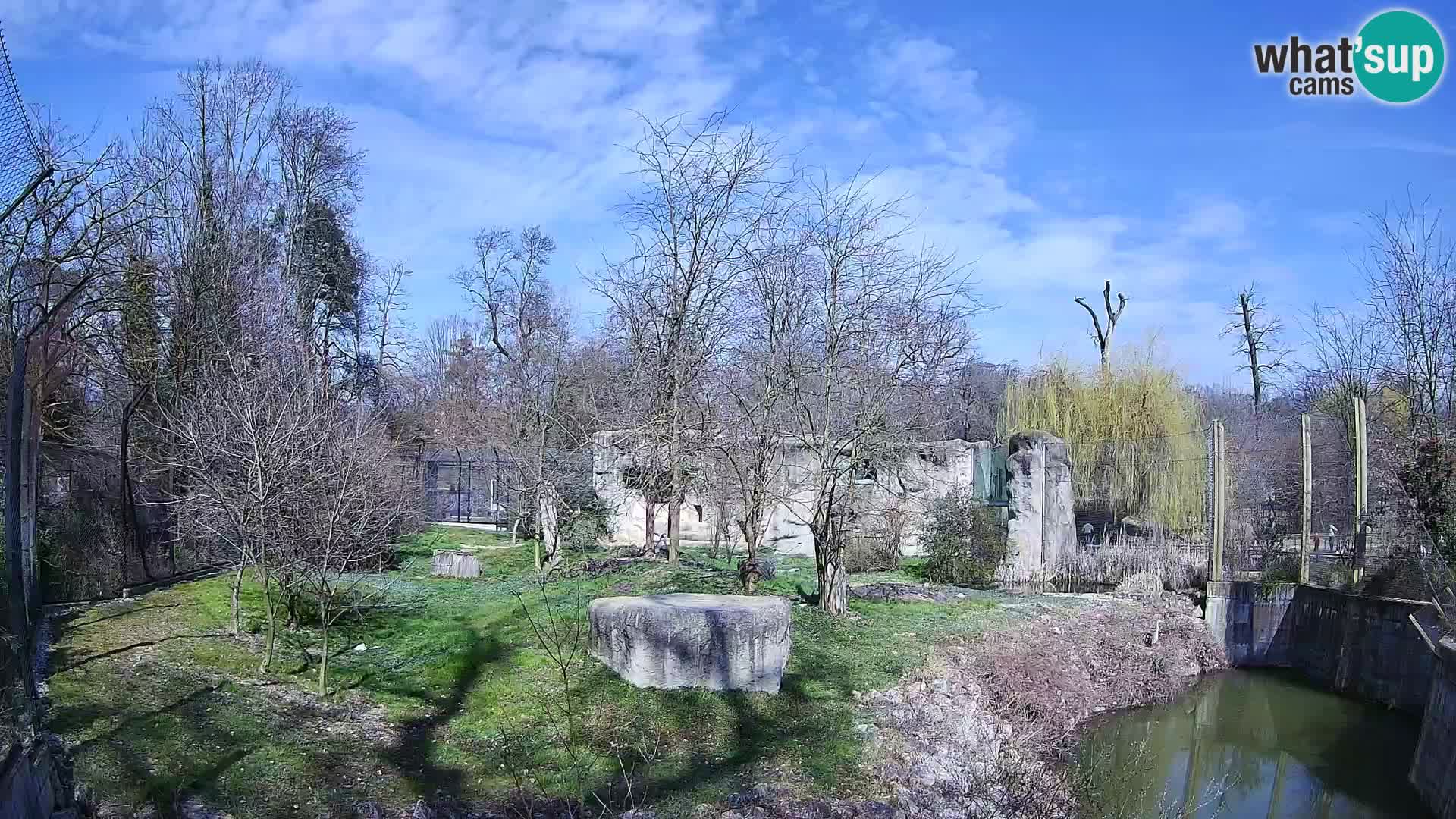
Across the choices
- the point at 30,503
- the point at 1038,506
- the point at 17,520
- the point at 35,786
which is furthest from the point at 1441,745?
the point at 30,503

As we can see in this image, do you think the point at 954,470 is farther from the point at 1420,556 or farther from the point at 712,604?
the point at 712,604

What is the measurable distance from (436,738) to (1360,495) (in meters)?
12.2

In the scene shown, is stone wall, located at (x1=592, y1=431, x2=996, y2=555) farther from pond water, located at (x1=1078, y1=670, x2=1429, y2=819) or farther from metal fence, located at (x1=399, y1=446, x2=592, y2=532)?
pond water, located at (x1=1078, y1=670, x2=1429, y2=819)

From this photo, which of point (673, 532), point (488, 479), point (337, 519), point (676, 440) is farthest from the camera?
point (488, 479)

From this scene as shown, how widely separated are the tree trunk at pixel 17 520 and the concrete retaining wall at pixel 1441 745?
1060 cm

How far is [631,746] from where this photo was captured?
758 cm

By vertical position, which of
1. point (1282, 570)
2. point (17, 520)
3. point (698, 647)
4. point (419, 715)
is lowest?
point (419, 715)

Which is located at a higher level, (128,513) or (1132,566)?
(128,513)

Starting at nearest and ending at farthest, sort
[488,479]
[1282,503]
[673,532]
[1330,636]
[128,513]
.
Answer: [128,513], [1330,636], [673,532], [1282,503], [488,479]

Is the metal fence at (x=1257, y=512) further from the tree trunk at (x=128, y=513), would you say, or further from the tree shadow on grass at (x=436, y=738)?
the tree trunk at (x=128, y=513)

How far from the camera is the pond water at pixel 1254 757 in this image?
31.2 ft

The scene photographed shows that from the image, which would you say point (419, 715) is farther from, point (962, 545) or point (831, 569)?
point (962, 545)

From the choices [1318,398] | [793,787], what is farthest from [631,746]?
[1318,398]

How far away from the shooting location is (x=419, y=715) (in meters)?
8.20
